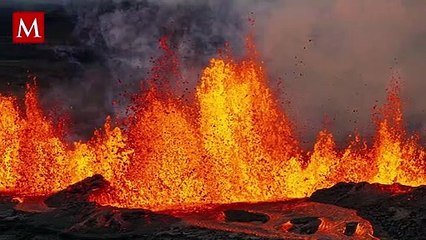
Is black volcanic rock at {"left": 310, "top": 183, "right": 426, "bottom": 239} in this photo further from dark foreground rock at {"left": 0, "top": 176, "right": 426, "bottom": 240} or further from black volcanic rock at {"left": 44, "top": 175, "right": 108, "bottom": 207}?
black volcanic rock at {"left": 44, "top": 175, "right": 108, "bottom": 207}

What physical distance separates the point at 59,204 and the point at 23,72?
3642 inches

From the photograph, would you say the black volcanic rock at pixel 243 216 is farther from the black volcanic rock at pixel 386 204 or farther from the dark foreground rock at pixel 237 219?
the black volcanic rock at pixel 386 204

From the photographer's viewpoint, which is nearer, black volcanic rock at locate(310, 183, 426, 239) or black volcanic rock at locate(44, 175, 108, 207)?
black volcanic rock at locate(310, 183, 426, 239)

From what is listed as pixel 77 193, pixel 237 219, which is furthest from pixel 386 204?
pixel 77 193

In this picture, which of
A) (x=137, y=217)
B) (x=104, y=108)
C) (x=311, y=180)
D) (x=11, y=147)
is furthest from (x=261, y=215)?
(x=104, y=108)

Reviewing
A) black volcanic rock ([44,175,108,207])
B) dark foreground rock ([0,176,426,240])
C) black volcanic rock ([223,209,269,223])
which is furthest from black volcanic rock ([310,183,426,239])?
black volcanic rock ([44,175,108,207])

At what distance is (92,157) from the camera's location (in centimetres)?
4756

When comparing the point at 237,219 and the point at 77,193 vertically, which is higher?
the point at 77,193

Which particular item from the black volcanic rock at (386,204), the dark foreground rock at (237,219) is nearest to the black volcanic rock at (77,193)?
the dark foreground rock at (237,219)

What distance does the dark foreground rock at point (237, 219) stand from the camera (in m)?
28.6

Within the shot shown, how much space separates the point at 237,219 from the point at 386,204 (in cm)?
781

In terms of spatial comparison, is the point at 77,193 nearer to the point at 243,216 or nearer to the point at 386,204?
the point at 243,216

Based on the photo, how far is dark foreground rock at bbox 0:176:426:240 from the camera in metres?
28.6

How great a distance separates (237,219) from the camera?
31.6 meters
